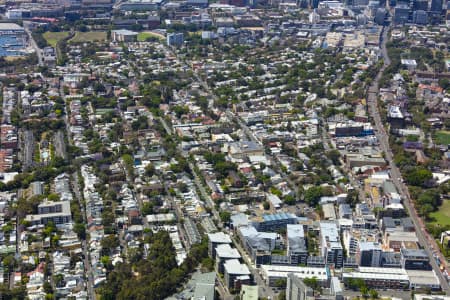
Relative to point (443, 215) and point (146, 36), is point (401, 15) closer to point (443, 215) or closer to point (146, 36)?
point (146, 36)

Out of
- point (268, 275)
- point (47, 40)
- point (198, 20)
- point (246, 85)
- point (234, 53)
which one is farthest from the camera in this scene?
point (198, 20)

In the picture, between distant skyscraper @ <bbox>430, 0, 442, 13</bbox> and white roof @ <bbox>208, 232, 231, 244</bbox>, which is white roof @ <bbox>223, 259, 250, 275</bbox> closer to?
white roof @ <bbox>208, 232, 231, 244</bbox>

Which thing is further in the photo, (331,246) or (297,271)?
(331,246)

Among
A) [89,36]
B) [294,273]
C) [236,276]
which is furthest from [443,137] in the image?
[89,36]

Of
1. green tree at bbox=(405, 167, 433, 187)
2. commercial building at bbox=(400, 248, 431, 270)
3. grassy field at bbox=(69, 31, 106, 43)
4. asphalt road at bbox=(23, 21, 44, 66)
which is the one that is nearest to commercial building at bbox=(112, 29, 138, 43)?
grassy field at bbox=(69, 31, 106, 43)

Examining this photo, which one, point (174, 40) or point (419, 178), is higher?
point (174, 40)

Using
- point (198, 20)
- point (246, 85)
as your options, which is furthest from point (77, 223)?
point (198, 20)

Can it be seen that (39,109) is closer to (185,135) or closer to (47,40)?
(185,135)

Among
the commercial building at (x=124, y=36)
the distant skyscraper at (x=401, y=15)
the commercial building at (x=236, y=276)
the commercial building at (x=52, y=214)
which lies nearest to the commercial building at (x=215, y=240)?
the commercial building at (x=236, y=276)
